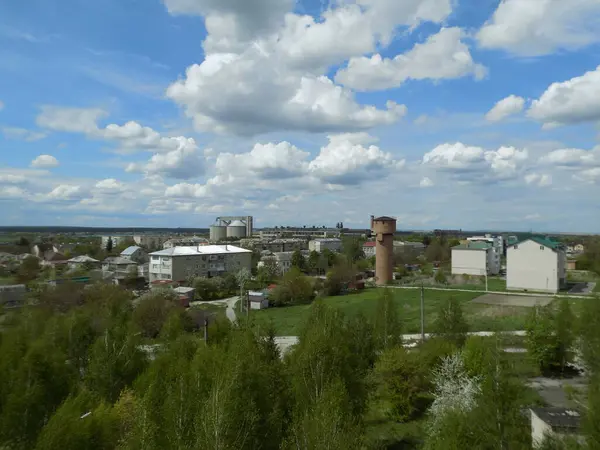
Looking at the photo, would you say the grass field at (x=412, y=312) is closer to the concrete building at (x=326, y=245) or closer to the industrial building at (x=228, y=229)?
the concrete building at (x=326, y=245)

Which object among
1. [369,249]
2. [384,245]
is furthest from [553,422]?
[369,249]

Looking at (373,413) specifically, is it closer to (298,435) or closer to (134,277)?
(298,435)

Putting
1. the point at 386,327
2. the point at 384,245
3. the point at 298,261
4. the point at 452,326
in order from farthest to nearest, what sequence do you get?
the point at 298,261 < the point at 384,245 < the point at 452,326 < the point at 386,327

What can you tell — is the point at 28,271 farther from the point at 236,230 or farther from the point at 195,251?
the point at 236,230

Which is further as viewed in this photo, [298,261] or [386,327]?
[298,261]

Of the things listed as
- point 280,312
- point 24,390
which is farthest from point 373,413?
point 280,312
